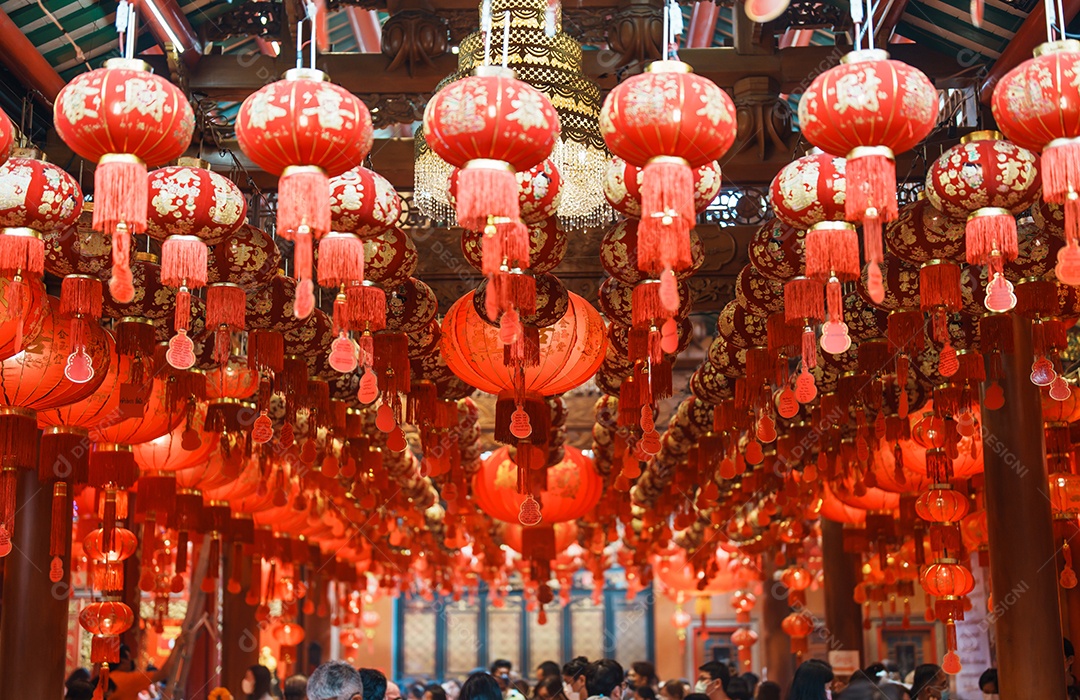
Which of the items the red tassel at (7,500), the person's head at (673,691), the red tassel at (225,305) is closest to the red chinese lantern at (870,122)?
the red tassel at (225,305)

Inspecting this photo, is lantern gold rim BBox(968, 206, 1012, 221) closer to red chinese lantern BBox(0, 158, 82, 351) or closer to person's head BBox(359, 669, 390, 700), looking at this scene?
person's head BBox(359, 669, 390, 700)

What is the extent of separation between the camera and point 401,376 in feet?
17.1

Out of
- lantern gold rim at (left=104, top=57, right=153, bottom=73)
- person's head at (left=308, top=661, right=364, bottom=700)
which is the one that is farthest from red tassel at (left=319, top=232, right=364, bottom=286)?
person's head at (left=308, top=661, right=364, bottom=700)

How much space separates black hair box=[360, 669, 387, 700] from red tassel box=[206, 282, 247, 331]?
1296 mm

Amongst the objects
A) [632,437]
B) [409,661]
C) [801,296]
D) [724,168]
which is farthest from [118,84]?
[409,661]

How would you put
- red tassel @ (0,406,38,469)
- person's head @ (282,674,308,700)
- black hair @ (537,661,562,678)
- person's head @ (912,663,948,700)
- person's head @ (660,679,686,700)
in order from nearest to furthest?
red tassel @ (0,406,38,469) < person's head @ (282,674,308,700) < person's head @ (660,679,686,700) < person's head @ (912,663,948,700) < black hair @ (537,661,562,678)

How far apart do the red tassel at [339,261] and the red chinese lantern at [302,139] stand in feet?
0.93

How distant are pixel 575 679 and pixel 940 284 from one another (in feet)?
14.1

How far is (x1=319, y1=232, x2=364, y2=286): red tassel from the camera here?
3.46 meters

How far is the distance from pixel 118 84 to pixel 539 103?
1074 millimetres

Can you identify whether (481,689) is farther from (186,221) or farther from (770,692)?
(770,692)

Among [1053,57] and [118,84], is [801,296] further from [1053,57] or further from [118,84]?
[118,84]

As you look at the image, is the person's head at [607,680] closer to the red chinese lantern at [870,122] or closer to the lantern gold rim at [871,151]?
the red chinese lantern at [870,122]

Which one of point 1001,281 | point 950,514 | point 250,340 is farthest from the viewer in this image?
point 950,514
